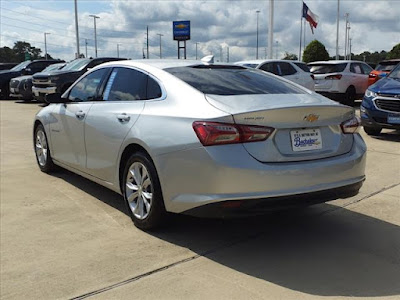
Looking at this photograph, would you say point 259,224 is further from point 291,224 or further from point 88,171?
point 88,171

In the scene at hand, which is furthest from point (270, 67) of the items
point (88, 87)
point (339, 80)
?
point (88, 87)

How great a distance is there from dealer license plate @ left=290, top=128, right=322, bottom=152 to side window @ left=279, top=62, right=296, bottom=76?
36.7ft

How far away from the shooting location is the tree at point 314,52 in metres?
57.9

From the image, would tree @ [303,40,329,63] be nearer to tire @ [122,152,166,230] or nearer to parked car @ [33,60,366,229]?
parked car @ [33,60,366,229]

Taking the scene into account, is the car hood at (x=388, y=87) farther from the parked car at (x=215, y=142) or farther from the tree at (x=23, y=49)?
the tree at (x=23, y=49)

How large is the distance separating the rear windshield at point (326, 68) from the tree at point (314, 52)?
43.2 metres

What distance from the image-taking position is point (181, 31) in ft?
136

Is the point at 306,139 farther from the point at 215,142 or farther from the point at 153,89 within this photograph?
the point at 153,89

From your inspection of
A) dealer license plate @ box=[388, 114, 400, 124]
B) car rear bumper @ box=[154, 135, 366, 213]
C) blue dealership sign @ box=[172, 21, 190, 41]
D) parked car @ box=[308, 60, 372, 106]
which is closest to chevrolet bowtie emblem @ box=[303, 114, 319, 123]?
car rear bumper @ box=[154, 135, 366, 213]

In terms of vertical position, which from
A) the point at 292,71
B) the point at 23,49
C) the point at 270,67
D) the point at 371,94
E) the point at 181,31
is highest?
the point at 23,49

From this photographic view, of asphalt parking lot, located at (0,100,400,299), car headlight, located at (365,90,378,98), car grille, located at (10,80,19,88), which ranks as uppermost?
car grille, located at (10,80,19,88)

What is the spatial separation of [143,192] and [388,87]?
22.1 feet

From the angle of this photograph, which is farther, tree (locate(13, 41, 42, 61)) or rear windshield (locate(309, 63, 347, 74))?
tree (locate(13, 41, 42, 61))

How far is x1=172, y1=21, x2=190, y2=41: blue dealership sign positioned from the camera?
4141 cm
